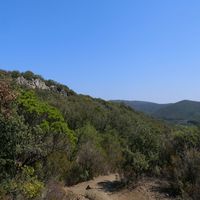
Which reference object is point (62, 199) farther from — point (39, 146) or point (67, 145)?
point (67, 145)

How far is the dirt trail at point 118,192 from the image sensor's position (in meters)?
15.0

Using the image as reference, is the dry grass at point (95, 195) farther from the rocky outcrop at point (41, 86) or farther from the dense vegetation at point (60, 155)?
the rocky outcrop at point (41, 86)

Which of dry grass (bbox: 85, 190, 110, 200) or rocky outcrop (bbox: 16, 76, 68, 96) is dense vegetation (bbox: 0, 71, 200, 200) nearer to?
dry grass (bbox: 85, 190, 110, 200)

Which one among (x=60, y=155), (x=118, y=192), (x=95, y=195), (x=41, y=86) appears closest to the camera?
(x=95, y=195)

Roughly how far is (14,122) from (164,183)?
751cm

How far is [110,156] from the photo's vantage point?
77.4 feet

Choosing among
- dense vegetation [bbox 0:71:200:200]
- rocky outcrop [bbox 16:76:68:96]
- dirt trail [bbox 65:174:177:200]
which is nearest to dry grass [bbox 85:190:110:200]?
dirt trail [bbox 65:174:177:200]

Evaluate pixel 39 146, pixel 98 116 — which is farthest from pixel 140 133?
pixel 98 116

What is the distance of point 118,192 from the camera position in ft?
52.9

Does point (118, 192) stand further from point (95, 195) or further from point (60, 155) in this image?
point (60, 155)

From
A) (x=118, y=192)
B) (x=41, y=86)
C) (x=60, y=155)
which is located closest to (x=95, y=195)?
(x=118, y=192)

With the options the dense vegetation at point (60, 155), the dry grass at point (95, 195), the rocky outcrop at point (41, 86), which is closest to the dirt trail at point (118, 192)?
the dry grass at point (95, 195)

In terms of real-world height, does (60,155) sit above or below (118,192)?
above

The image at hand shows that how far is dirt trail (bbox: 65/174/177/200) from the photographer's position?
590 inches
